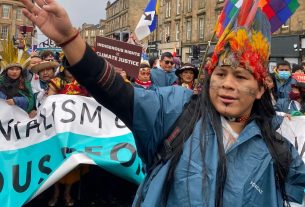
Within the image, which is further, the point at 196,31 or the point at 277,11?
the point at 196,31

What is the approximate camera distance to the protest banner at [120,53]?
150 inches

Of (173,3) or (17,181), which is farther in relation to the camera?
(173,3)

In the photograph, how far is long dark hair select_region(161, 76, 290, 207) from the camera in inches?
61.2

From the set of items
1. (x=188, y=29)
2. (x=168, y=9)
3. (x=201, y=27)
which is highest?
(x=168, y=9)

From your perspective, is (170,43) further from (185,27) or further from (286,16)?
(286,16)

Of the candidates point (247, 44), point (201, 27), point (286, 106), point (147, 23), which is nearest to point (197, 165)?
point (247, 44)

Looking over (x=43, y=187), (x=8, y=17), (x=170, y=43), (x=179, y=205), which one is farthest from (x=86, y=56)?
(x=8, y=17)

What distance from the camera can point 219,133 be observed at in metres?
1.64

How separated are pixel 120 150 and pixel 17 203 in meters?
1.32

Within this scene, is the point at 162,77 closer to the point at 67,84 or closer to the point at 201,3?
the point at 67,84

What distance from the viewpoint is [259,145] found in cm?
164

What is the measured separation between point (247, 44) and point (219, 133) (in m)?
0.43

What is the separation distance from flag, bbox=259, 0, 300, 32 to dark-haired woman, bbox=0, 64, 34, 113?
12.4 ft

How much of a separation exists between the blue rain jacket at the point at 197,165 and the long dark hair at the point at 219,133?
0.02 metres
